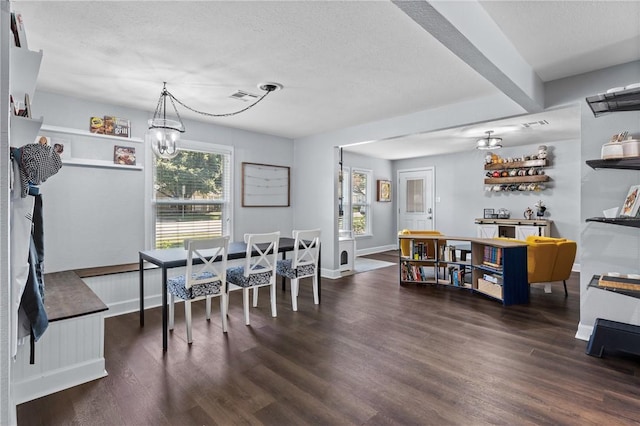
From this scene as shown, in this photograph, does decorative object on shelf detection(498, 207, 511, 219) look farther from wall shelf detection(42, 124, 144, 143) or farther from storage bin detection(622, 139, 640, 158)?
wall shelf detection(42, 124, 144, 143)

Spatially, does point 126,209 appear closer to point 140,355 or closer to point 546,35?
point 140,355

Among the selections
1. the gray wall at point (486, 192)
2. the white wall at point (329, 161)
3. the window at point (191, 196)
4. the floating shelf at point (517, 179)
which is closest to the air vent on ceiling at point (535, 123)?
the gray wall at point (486, 192)

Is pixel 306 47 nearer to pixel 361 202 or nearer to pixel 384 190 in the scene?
pixel 361 202

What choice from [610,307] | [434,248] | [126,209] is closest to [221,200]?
[126,209]

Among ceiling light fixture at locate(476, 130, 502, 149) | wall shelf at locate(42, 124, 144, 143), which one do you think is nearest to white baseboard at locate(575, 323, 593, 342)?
ceiling light fixture at locate(476, 130, 502, 149)

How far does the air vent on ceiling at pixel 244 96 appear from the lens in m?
3.56

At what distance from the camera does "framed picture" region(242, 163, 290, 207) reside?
5.30m

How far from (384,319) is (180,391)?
2.12m

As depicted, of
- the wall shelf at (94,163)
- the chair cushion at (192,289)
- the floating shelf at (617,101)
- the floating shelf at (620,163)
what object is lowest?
the chair cushion at (192,289)

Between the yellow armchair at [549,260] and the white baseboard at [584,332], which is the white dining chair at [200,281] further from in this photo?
the yellow armchair at [549,260]

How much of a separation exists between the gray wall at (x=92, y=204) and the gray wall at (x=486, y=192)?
18.6 feet

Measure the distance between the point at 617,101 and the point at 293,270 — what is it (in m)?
3.26

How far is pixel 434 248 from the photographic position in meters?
5.13

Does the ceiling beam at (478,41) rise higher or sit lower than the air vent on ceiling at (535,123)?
lower
